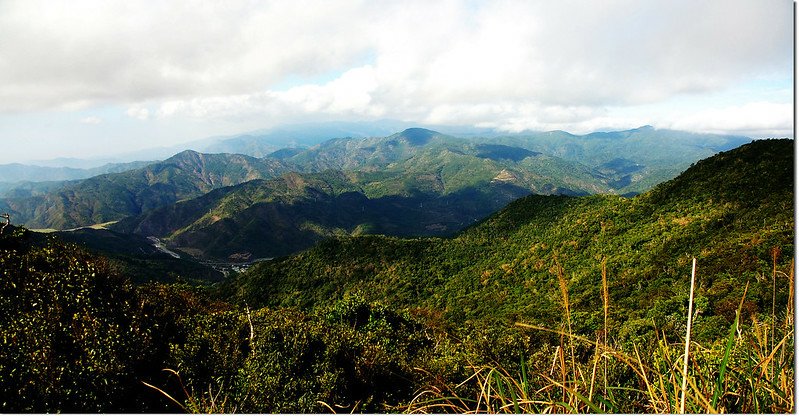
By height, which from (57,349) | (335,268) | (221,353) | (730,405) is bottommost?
(335,268)

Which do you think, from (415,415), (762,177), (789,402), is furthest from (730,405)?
(762,177)

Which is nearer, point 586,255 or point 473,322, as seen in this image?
point 473,322

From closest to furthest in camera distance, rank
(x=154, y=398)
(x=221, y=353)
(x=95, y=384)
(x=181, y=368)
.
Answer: (x=95, y=384), (x=154, y=398), (x=181, y=368), (x=221, y=353)

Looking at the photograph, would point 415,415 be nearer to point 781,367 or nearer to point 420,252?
point 781,367

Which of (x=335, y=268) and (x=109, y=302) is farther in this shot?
(x=335, y=268)

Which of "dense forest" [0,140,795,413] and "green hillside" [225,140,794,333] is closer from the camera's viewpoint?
"dense forest" [0,140,795,413]

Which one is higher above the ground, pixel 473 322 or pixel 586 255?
pixel 586 255

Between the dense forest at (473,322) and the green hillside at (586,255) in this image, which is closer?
the dense forest at (473,322)

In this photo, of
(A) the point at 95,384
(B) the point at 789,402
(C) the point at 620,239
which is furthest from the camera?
(C) the point at 620,239
